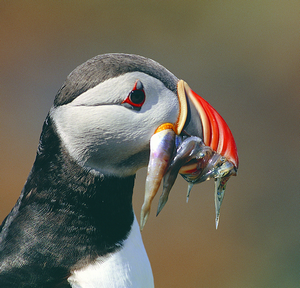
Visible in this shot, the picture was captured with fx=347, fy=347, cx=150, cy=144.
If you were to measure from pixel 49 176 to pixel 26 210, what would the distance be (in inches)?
6.6

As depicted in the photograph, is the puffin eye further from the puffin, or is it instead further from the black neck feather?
the black neck feather

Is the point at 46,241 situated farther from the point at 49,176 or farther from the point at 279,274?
the point at 279,274

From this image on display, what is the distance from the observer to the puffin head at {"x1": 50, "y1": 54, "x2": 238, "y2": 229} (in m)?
1.21

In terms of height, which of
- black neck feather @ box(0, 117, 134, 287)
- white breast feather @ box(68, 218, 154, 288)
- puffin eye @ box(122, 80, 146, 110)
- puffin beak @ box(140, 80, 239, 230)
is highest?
puffin eye @ box(122, 80, 146, 110)

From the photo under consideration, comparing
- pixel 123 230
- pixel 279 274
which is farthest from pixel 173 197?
pixel 123 230

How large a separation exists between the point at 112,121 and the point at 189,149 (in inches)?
11.6

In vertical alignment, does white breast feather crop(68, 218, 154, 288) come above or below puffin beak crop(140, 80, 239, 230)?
below

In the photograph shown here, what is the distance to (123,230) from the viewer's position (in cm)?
140

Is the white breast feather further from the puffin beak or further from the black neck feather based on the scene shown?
the puffin beak

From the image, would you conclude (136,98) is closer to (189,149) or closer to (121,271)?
(189,149)

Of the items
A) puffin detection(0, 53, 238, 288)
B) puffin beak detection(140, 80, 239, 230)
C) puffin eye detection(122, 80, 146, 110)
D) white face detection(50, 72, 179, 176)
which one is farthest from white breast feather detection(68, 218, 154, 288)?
puffin eye detection(122, 80, 146, 110)

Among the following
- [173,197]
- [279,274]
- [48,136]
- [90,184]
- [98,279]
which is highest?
[48,136]

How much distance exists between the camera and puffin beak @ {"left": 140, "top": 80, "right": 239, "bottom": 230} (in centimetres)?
123

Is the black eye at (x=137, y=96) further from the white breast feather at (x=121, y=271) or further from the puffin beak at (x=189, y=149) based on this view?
the white breast feather at (x=121, y=271)
